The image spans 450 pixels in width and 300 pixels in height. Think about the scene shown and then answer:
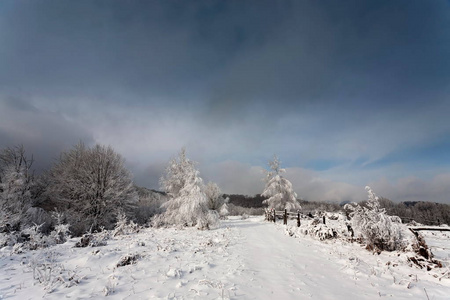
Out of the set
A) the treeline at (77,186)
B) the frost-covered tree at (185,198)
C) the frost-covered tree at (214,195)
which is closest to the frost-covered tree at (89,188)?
the treeline at (77,186)

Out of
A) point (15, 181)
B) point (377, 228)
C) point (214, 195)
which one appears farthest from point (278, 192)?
point (15, 181)

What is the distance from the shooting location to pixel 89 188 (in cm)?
2412

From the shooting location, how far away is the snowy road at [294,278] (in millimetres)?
5277

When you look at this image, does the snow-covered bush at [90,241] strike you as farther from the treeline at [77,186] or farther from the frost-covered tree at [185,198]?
the treeline at [77,186]

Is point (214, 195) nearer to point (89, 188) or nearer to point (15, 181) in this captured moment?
point (89, 188)

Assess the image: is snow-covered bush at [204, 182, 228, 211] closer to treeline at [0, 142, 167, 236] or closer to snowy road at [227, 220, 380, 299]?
treeline at [0, 142, 167, 236]

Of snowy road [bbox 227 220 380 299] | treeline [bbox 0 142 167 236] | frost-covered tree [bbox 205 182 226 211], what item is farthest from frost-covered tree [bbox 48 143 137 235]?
snowy road [bbox 227 220 380 299]

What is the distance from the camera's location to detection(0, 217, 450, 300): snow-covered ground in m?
4.83

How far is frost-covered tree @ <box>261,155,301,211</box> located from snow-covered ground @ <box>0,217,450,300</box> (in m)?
23.2

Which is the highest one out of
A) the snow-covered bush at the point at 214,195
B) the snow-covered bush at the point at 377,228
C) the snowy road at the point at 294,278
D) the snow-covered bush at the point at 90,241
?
the snow-covered bush at the point at 214,195

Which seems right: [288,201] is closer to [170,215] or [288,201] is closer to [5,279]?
[170,215]

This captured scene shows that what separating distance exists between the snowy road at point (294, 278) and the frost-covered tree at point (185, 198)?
10.2 metres

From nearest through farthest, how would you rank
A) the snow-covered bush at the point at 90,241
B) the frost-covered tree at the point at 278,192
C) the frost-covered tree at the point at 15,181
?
the snow-covered bush at the point at 90,241
the frost-covered tree at the point at 15,181
the frost-covered tree at the point at 278,192

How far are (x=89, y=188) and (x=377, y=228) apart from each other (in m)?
27.3
